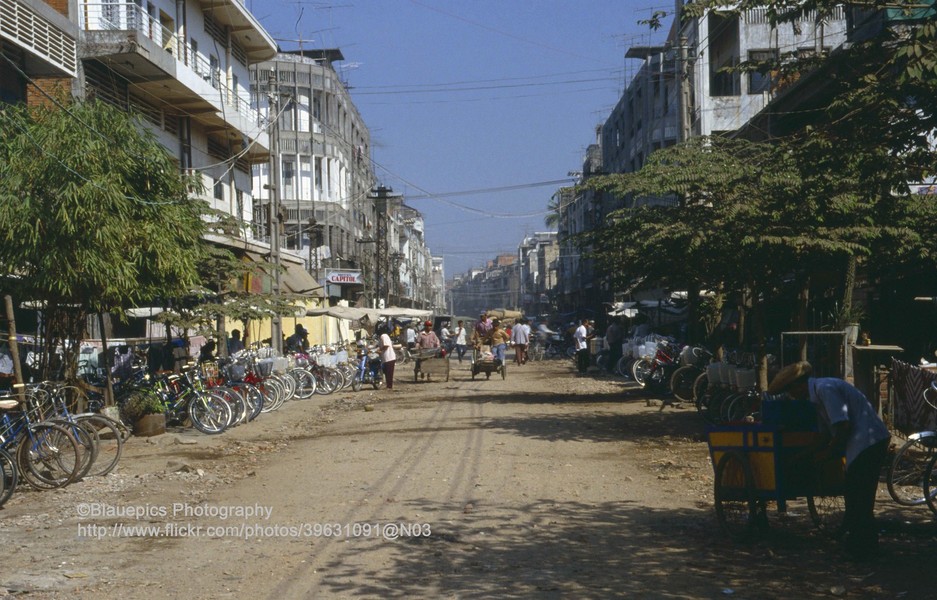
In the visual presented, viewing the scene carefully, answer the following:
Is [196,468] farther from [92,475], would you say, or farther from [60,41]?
[60,41]

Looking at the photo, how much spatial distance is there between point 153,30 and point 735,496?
23870 millimetres

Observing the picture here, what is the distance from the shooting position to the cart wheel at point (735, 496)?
7.78m

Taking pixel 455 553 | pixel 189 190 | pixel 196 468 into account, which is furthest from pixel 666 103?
pixel 455 553

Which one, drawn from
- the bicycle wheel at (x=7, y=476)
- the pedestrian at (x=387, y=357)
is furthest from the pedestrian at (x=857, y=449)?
the pedestrian at (x=387, y=357)

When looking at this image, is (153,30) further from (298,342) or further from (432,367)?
(432,367)

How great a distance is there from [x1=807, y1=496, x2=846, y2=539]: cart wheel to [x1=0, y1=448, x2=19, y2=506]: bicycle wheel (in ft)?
24.8

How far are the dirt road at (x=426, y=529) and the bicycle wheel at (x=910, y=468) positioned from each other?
0.58 ft

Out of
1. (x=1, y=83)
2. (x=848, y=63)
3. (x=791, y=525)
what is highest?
(x=1, y=83)

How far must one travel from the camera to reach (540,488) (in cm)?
1069

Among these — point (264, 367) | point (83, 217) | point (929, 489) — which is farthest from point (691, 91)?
point (929, 489)

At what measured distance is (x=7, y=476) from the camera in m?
10.0

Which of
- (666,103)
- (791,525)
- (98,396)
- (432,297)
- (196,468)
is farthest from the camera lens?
(432,297)

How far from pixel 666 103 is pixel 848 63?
1790 inches

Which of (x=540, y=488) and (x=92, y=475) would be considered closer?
(x=540, y=488)
